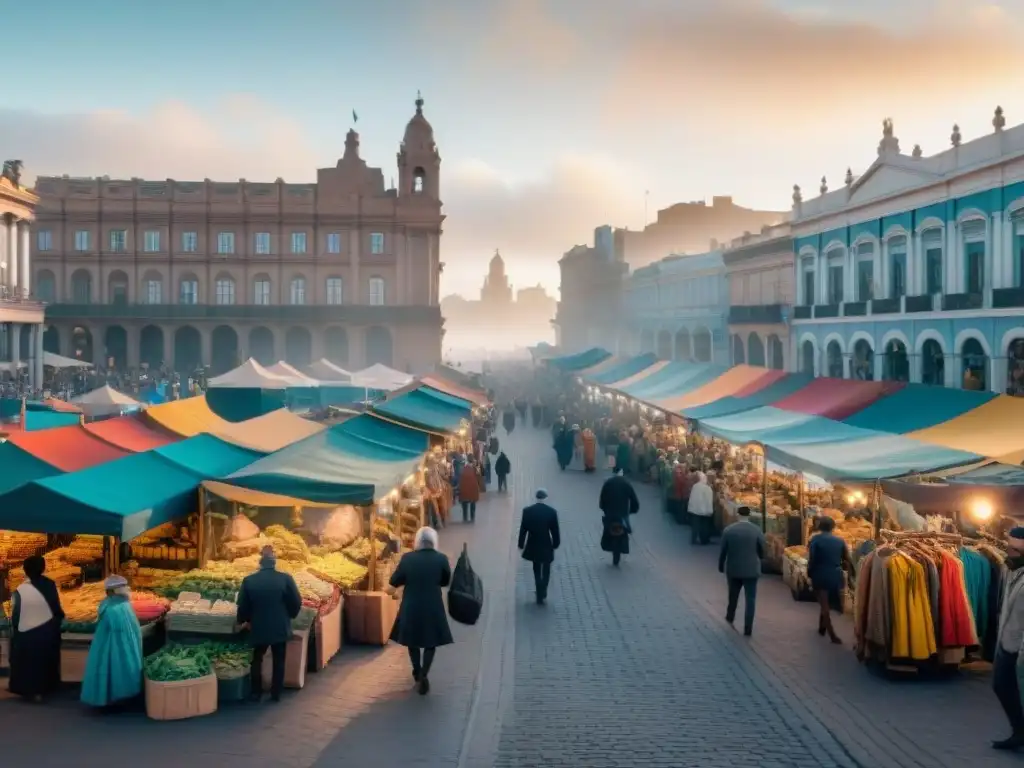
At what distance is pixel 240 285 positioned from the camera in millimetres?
65688

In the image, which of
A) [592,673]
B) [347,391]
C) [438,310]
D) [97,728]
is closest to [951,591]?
[592,673]

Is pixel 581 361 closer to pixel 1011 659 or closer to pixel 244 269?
pixel 244 269

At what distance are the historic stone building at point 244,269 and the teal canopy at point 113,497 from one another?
52.6m

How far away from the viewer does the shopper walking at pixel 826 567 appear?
11.6 meters

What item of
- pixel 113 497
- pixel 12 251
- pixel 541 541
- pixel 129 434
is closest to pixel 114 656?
pixel 113 497

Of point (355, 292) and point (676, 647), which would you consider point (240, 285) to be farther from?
point (676, 647)

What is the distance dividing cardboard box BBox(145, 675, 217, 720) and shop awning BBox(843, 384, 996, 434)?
1244cm

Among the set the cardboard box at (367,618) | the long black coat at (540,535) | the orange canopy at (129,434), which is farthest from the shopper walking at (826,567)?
the orange canopy at (129,434)

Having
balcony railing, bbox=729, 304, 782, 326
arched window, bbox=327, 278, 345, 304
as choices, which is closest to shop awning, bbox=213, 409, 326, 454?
balcony railing, bbox=729, 304, 782, 326

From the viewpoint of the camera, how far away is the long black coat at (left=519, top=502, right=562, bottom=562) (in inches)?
537

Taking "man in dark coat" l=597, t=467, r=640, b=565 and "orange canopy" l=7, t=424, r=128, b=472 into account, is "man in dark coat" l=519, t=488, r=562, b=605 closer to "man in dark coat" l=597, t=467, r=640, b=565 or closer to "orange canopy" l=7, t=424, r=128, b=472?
"man in dark coat" l=597, t=467, r=640, b=565

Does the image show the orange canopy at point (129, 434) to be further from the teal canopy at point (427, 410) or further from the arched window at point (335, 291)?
the arched window at point (335, 291)

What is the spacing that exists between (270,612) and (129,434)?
8.10 meters

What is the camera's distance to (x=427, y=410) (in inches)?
823
